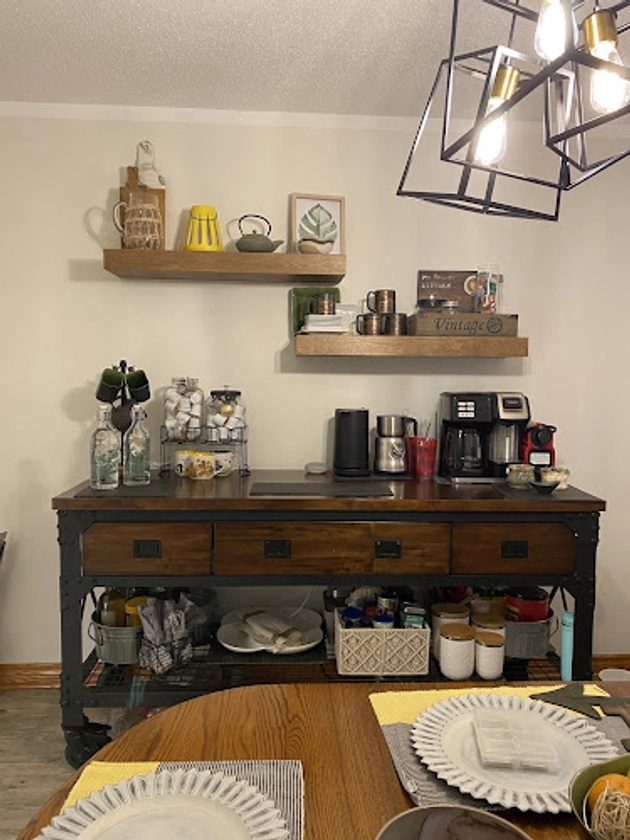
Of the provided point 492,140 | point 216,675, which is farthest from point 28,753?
point 492,140

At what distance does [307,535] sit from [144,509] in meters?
0.54

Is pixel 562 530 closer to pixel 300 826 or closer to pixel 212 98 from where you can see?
pixel 300 826

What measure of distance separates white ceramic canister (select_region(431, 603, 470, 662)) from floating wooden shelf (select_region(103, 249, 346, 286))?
131cm

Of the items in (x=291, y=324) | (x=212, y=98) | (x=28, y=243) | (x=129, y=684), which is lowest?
(x=129, y=684)

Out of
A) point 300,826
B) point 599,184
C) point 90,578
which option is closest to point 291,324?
point 90,578

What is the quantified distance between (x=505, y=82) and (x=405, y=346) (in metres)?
1.59

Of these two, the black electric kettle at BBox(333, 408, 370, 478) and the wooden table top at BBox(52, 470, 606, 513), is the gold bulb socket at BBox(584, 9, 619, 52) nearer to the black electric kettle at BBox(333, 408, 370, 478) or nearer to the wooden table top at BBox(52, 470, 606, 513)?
the wooden table top at BBox(52, 470, 606, 513)

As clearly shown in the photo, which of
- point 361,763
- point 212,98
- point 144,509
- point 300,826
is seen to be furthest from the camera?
point 212,98

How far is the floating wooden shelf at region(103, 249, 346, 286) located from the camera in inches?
95.7

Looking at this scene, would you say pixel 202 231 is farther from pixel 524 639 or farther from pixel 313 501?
pixel 524 639

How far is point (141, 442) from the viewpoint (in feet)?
7.57

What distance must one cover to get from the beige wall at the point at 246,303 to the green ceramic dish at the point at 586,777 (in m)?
2.15

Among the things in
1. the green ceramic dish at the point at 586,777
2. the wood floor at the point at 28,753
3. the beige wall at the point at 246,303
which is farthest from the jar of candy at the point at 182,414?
the green ceramic dish at the point at 586,777

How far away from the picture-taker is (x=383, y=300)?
2600mm
